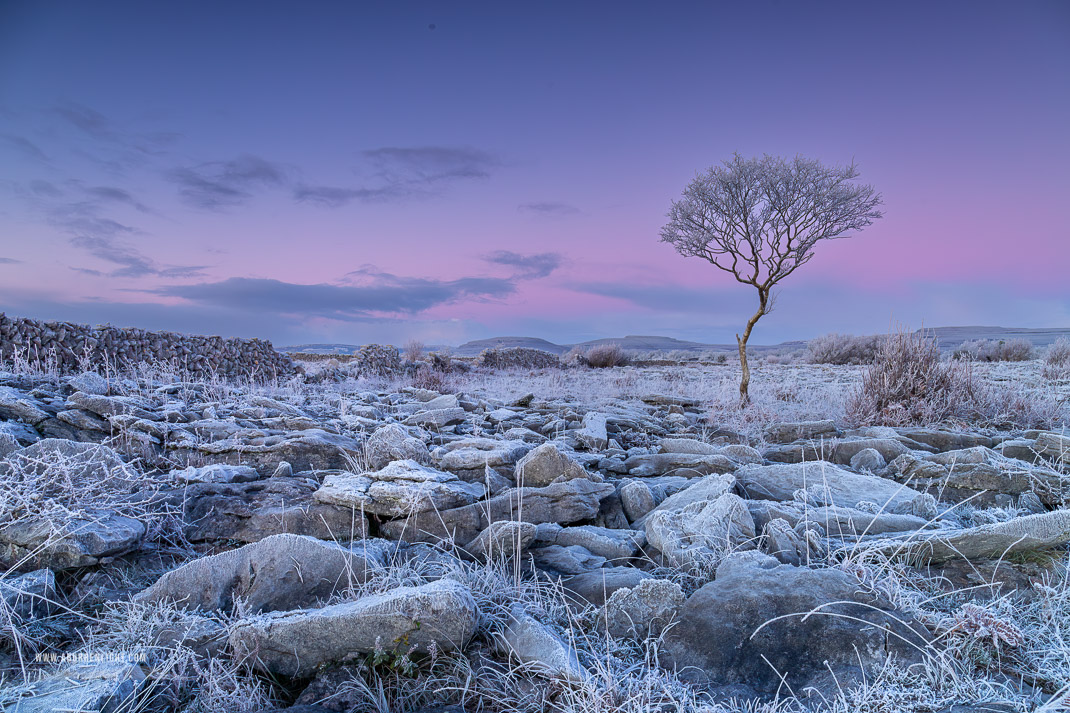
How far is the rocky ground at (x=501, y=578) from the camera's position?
1848 millimetres

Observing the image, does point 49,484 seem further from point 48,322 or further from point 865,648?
point 48,322

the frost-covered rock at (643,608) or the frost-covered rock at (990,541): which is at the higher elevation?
the frost-covered rock at (990,541)

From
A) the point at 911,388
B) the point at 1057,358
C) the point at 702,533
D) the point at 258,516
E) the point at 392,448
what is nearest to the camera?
the point at 702,533

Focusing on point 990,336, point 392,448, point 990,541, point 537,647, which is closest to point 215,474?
point 392,448

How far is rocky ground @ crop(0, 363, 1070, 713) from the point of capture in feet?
6.06

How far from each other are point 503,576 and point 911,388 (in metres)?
7.27

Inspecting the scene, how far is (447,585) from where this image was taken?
6.96 feet

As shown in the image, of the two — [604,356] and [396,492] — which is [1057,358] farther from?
[396,492]

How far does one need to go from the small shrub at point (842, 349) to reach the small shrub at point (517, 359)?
450 inches

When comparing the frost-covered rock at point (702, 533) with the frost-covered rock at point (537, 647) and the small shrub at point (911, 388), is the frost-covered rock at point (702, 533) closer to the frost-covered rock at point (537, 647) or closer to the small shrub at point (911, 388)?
the frost-covered rock at point (537, 647)

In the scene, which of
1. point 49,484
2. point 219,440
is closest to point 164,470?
point 219,440

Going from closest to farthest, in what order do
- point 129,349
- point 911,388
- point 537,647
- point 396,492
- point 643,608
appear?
point 537,647
point 643,608
point 396,492
point 911,388
point 129,349

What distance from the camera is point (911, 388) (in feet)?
24.5

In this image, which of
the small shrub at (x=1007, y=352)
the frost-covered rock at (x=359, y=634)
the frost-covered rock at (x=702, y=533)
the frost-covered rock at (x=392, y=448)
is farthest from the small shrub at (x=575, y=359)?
the frost-covered rock at (x=359, y=634)
